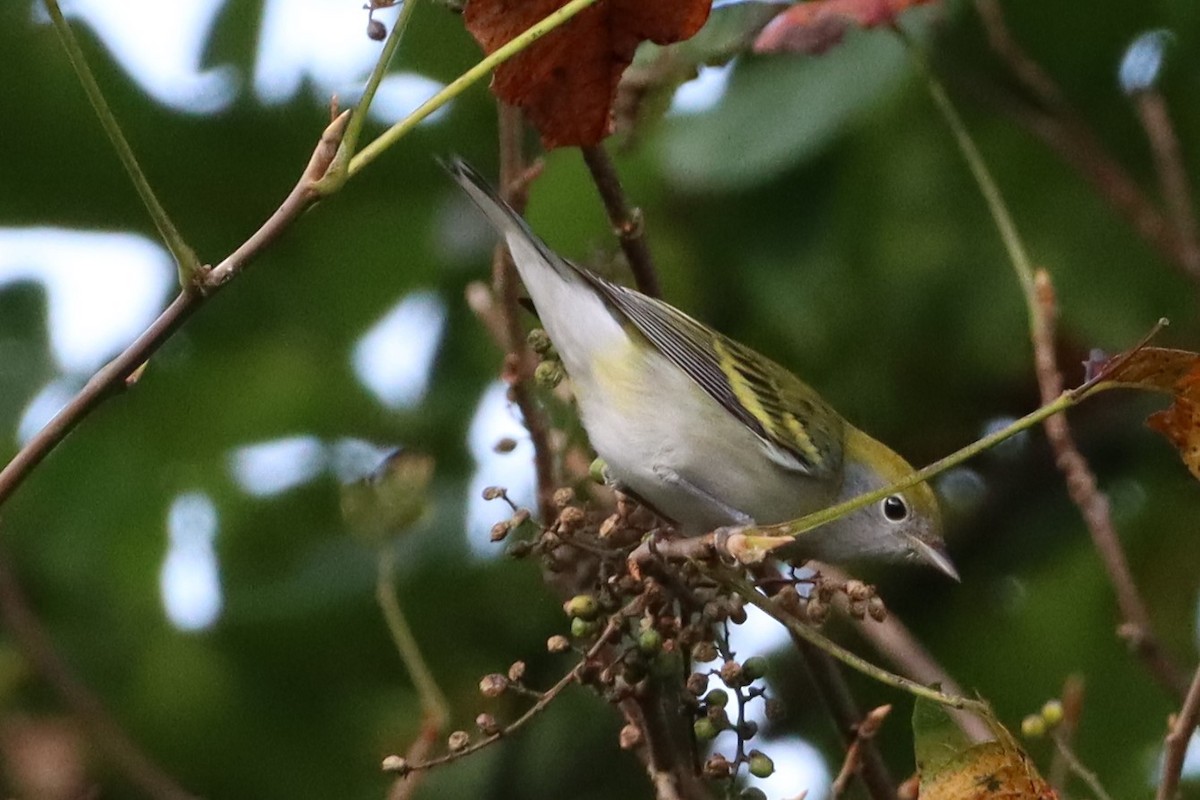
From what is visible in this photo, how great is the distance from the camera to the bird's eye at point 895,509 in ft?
9.14

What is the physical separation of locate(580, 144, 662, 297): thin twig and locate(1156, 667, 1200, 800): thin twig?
86 cm

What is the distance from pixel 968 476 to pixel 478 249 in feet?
4.31

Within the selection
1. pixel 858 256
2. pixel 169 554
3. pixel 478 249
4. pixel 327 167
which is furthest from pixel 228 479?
pixel 327 167

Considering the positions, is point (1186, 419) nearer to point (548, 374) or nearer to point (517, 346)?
point (548, 374)

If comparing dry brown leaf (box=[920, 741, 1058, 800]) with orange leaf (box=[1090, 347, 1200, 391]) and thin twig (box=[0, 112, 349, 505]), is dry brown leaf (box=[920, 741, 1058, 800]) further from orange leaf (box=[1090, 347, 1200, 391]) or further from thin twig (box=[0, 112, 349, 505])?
thin twig (box=[0, 112, 349, 505])

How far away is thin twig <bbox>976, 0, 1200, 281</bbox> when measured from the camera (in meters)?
2.69

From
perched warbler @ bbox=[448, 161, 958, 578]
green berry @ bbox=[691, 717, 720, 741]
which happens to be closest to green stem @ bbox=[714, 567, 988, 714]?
green berry @ bbox=[691, 717, 720, 741]

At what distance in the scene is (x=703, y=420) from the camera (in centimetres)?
276

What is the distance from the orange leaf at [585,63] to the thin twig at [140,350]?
0.49 m

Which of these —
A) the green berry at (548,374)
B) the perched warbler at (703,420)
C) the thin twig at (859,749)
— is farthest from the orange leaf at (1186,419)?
the perched warbler at (703,420)

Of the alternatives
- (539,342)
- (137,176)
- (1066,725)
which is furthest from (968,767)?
(137,176)

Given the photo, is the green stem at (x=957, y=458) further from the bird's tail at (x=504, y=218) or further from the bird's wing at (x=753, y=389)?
the bird's wing at (x=753, y=389)

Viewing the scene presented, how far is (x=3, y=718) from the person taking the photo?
2.94m

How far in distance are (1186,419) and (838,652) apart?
17.7 inches
